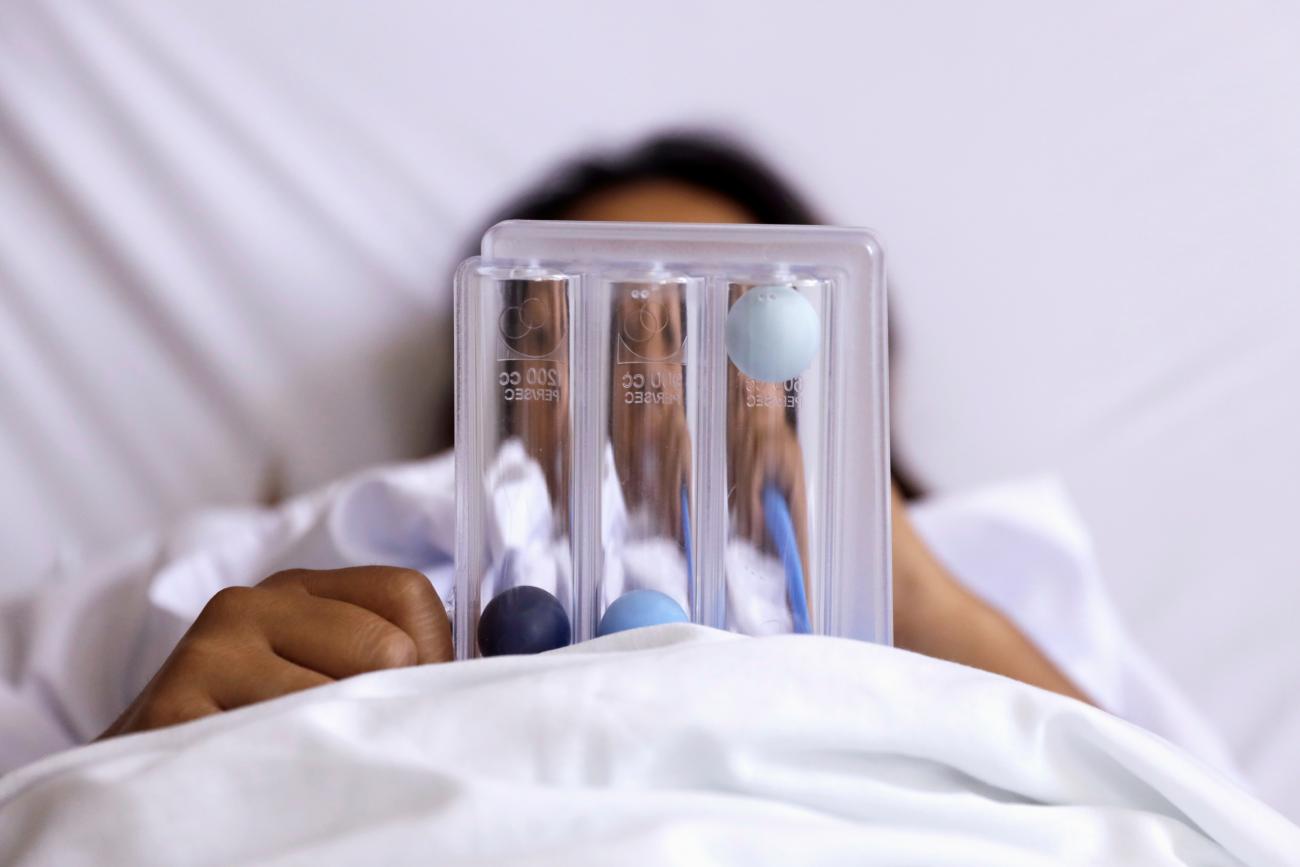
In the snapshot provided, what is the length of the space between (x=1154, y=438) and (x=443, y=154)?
0.67 meters

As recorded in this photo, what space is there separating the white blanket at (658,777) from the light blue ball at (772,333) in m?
0.15

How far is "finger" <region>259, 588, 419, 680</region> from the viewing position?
442mm

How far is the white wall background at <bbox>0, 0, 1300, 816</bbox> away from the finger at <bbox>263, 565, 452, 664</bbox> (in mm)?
489

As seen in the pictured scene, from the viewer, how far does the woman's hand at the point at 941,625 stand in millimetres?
773

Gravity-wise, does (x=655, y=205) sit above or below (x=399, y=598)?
above

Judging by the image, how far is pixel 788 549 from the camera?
0.51 meters

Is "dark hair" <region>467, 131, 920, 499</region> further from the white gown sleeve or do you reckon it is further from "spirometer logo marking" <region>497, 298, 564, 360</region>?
"spirometer logo marking" <region>497, 298, 564, 360</region>

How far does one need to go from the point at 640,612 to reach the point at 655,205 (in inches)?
19.6

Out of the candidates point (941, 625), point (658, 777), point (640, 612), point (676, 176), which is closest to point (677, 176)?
point (676, 176)

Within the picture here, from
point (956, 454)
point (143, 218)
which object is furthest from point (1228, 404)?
point (143, 218)

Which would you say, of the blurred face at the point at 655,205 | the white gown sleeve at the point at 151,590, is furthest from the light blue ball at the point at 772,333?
the blurred face at the point at 655,205

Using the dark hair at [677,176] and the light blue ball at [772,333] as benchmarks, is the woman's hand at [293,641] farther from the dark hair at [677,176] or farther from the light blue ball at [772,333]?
the dark hair at [677,176]

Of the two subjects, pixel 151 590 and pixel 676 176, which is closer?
pixel 151 590

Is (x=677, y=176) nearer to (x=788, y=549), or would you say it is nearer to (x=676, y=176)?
(x=676, y=176)
